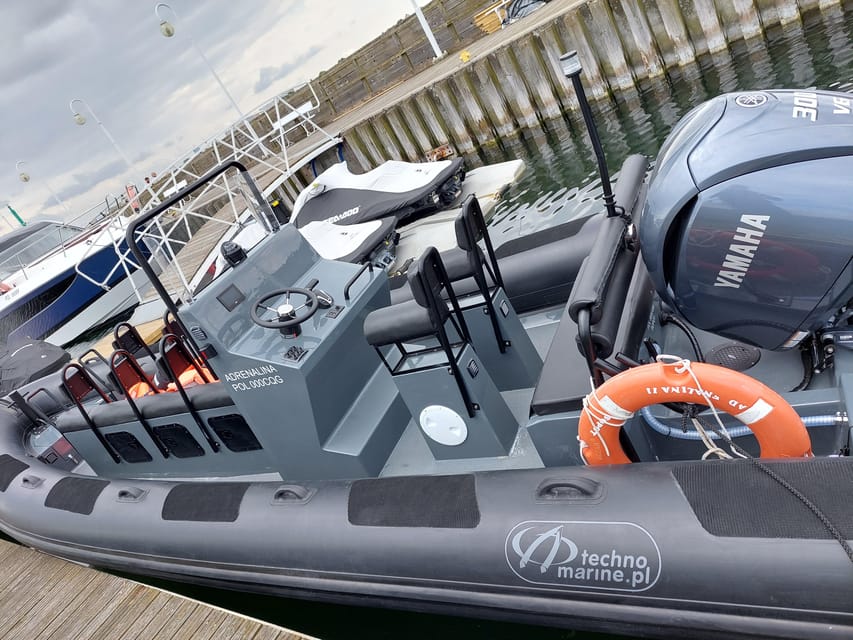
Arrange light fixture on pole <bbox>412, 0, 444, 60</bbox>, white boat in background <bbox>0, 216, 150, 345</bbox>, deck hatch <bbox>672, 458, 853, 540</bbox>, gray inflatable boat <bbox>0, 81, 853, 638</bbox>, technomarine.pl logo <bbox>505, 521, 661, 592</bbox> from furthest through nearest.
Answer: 1. light fixture on pole <bbox>412, 0, 444, 60</bbox>
2. white boat in background <bbox>0, 216, 150, 345</bbox>
3. technomarine.pl logo <bbox>505, 521, 661, 592</bbox>
4. gray inflatable boat <bbox>0, 81, 853, 638</bbox>
5. deck hatch <bbox>672, 458, 853, 540</bbox>

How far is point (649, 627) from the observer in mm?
1987

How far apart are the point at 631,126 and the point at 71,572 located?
9037 mm

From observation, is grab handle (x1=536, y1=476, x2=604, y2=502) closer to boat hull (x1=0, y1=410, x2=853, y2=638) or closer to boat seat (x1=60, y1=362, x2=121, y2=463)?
boat hull (x1=0, y1=410, x2=853, y2=638)

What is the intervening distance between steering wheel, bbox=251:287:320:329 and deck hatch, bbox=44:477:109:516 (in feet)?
5.51

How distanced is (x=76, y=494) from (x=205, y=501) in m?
1.23

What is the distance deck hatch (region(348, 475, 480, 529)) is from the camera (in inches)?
90.2

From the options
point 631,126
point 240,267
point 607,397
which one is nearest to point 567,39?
point 631,126

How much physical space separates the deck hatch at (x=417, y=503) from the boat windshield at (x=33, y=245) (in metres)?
14.0

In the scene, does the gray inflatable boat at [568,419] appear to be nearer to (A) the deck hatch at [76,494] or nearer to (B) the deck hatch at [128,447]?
(A) the deck hatch at [76,494]

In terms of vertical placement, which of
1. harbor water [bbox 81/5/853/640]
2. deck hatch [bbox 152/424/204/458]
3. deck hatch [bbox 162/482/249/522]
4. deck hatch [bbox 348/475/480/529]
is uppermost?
deck hatch [bbox 152/424/204/458]

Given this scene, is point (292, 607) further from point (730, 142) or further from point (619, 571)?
point (730, 142)

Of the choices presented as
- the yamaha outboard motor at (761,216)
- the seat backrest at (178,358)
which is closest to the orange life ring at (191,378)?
the seat backrest at (178,358)

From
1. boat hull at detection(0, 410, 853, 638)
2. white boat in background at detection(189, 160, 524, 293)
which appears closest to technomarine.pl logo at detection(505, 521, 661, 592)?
boat hull at detection(0, 410, 853, 638)

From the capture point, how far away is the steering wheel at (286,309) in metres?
2.78
